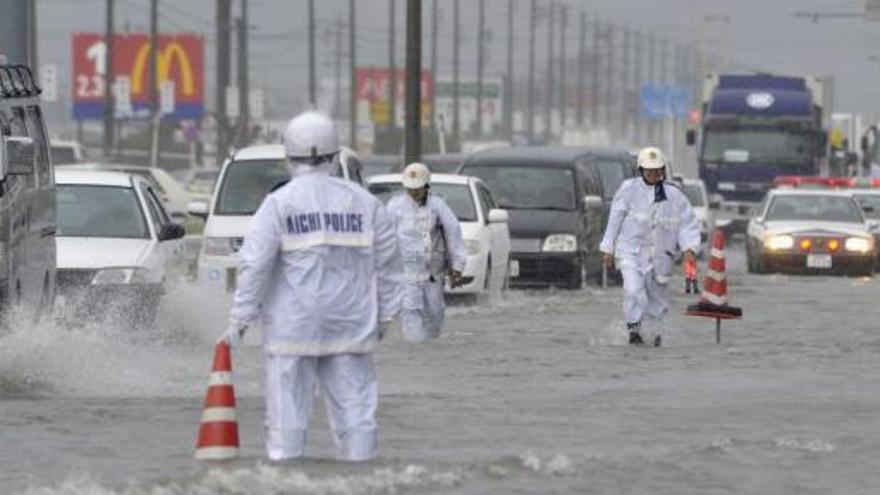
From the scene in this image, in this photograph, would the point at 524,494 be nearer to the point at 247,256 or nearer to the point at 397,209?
the point at 247,256

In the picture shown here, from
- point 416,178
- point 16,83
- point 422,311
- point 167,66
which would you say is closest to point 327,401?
point 16,83

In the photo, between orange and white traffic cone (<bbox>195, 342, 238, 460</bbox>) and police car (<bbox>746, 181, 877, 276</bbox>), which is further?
police car (<bbox>746, 181, 877, 276</bbox>)

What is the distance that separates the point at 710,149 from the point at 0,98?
4277 centimetres

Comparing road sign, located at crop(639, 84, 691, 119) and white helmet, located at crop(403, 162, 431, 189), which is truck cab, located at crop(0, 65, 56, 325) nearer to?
white helmet, located at crop(403, 162, 431, 189)

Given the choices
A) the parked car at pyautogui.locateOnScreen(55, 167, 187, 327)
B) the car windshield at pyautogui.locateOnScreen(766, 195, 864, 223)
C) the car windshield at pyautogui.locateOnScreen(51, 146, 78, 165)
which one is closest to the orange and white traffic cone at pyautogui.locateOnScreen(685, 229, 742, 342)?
the parked car at pyautogui.locateOnScreen(55, 167, 187, 327)

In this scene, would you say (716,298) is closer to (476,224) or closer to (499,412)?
(476,224)

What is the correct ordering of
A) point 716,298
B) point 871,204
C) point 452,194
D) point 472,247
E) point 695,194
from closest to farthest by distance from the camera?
point 716,298
point 472,247
point 452,194
point 871,204
point 695,194

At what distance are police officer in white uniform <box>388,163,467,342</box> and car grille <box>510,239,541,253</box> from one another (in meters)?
10.7

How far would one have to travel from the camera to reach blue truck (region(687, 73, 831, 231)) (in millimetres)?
59812

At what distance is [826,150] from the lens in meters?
62.8

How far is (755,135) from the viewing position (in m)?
60.9

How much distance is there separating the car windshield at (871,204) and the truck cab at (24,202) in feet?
98.1

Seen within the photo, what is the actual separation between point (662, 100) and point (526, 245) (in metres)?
Result: 110

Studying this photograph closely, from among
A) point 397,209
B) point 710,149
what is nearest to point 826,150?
point 710,149
